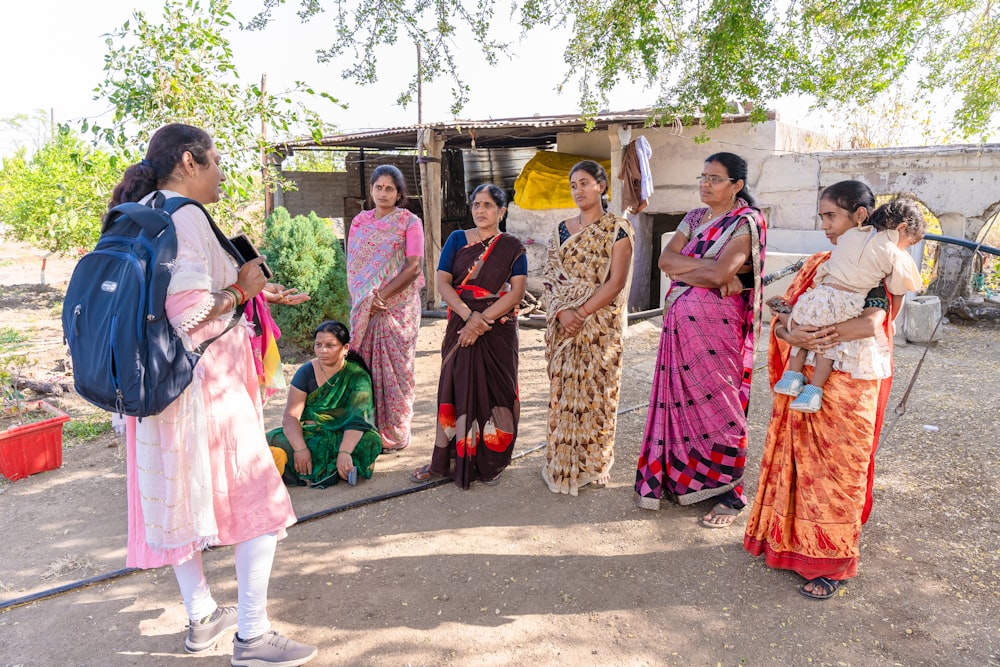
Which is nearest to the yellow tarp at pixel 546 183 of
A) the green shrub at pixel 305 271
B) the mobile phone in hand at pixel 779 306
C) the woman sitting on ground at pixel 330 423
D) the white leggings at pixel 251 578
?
the green shrub at pixel 305 271

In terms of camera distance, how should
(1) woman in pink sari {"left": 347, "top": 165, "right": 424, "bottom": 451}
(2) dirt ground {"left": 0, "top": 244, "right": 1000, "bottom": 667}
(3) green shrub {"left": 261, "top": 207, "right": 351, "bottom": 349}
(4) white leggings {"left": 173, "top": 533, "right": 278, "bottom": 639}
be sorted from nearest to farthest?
1. (4) white leggings {"left": 173, "top": 533, "right": 278, "bottom": 639}
2. (2) dirt ground {"left": 0, "top": 244, "right": 1000, "bottom": 667}
3. (1) woman in pink sari {"left": 347, "top": 165, "right": 424, "bottom": 451}
4. (3) green shrub {"left": 261, "top": 207, "right": 351, "bottom": 349}

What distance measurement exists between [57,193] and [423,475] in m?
10.0

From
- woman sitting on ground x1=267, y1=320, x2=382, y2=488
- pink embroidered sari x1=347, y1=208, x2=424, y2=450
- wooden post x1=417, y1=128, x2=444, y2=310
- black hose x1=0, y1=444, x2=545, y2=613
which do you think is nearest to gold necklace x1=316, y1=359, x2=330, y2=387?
woman sitting on ground x1=267, y1=320, x2=382, y2=488

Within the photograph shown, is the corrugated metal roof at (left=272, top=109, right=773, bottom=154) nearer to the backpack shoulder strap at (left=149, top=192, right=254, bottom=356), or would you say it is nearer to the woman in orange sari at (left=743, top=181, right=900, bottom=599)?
the woman in orange sari at (left=743, top=181, right=900, bottom=599)

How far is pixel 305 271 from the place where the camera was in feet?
25.1

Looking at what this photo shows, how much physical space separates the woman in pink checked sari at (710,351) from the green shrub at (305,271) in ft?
17.0

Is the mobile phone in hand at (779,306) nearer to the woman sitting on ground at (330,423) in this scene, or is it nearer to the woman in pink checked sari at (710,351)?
the woman in pink checked sari at (710,351)

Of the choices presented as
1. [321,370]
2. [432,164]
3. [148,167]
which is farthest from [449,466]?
[432,164]

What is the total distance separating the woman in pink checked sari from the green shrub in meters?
5.19

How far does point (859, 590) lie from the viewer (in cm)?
283

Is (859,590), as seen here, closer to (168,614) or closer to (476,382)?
(476,382)

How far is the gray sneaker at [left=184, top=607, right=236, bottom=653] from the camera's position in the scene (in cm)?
246

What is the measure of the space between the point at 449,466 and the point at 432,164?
6.82 metres

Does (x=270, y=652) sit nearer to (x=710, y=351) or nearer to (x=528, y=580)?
(x=528, y=580)
